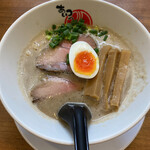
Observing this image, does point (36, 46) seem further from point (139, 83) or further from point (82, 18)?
point (139, 83)

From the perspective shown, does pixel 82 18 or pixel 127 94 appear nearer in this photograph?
pixel 127 94

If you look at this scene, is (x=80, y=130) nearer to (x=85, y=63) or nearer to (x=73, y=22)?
(x=85, y=63)

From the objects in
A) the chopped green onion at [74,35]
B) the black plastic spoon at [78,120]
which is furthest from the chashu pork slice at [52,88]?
the chopped green onion at [74,35]

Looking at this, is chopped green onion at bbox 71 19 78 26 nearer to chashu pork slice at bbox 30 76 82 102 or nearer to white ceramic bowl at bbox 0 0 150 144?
white ceramic bowl at bbox 0 0 150 144

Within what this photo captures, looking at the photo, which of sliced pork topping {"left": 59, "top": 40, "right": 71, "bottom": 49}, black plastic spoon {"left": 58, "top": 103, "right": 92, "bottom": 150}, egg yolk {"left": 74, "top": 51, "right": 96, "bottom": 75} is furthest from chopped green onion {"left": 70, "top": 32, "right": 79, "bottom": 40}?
black plastic spoon {"left": 58, "top": 103, "right": 92, "bottom": 150}

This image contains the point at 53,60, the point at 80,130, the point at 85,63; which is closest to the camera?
the point at 80,130

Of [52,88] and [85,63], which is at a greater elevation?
[85,63]

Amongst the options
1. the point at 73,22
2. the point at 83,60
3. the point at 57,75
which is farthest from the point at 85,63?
the point at 73,22

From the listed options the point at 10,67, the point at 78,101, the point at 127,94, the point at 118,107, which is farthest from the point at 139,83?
the point at 10,67
